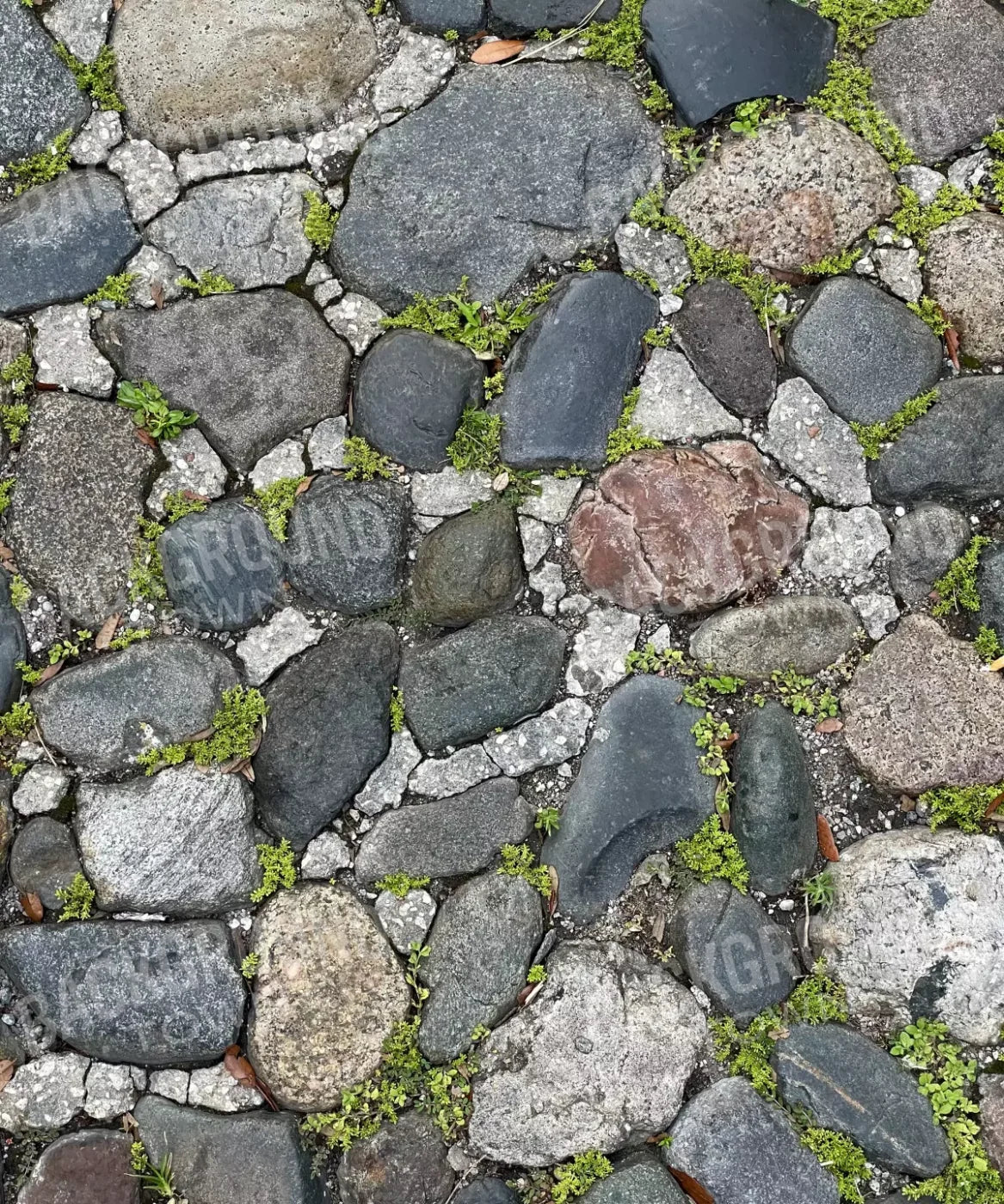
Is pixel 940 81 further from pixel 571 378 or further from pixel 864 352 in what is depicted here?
pixel 571 378

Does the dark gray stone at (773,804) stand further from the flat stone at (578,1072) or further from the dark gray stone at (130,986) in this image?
the dark gray stone at (130,986)

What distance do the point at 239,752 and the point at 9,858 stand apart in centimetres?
82

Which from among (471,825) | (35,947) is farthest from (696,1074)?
(35,947)

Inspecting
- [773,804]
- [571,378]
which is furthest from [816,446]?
[773,804]

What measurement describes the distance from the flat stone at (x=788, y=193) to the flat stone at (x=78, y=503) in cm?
209

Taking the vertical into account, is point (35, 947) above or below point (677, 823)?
above

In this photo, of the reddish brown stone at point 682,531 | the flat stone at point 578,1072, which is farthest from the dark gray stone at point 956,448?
the flat stone at point 578,1072

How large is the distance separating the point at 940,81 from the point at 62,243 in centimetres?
307

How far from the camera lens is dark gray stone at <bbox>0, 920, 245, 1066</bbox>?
3.06 m

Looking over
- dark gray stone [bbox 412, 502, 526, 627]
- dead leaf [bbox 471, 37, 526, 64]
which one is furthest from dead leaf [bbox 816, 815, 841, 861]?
dead leaf [bbox 471, 37, 526, 64]

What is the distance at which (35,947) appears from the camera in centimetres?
307

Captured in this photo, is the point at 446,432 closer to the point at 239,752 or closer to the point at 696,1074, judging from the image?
the point at 239,752

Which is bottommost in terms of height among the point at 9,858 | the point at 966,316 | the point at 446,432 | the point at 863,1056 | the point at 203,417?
the point at 863,1056

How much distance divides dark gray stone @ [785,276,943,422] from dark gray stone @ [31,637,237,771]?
7.54 feet
